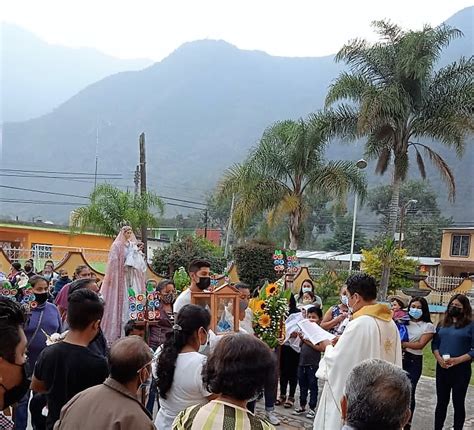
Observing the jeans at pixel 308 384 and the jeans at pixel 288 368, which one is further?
the jeans at pixel 288 368

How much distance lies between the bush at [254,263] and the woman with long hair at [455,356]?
42.9 feet

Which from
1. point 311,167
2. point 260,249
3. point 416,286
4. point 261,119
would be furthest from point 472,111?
point 261,119

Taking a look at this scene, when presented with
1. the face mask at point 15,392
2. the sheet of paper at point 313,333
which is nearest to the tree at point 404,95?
the sheet of paper at point 313,333

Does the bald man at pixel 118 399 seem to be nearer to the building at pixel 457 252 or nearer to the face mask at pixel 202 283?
the face mask at pixel 202 283

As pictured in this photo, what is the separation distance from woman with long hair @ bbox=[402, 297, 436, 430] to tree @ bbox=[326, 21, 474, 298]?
11649 millimetres

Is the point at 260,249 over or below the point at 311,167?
below

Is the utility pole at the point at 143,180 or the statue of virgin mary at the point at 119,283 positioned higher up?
the utility pole at the point at 143,180

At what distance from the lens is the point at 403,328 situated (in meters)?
6.11

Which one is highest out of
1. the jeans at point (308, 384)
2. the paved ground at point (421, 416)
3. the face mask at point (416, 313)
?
the face mask at point (416, 313)

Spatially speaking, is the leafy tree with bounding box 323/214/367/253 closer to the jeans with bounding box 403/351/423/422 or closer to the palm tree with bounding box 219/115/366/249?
the palm tree with bounding box 219/115/366/249

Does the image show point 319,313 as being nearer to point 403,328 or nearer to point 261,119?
point 403,328

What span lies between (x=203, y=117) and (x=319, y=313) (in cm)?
16917

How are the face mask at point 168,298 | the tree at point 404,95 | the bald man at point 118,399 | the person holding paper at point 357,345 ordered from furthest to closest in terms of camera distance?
the tree at point 404,95, the face mask at point 168,298, the person holding paper at point 357,345, the bald man at point 118,399

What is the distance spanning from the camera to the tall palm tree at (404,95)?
682 inches
